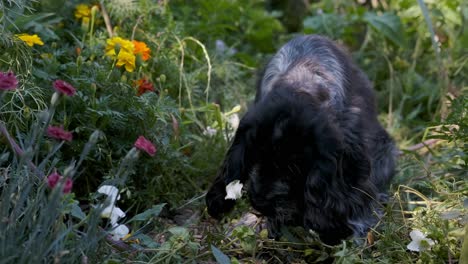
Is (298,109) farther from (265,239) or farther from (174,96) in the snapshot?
(174,96)

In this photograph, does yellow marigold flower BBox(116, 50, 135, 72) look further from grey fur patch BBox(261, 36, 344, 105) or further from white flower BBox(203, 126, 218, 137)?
white flower BBox(203, 126, 218, 137)

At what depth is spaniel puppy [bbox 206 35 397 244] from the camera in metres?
3.70

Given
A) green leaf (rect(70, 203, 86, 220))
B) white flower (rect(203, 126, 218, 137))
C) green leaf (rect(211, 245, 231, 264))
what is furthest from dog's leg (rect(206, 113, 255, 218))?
white flower (rect(203, 126, 218, 137))

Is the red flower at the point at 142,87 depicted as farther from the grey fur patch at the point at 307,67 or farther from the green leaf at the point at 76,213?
the green leaf at the point at 76,213

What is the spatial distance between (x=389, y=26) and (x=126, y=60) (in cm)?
313

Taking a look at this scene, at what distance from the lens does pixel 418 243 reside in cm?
366

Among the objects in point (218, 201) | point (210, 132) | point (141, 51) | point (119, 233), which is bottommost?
point (210, 132)

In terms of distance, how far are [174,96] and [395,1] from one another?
118 inches

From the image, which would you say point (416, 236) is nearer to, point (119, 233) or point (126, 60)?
point (119, 233)

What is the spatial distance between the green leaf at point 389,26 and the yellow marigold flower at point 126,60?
119 inches

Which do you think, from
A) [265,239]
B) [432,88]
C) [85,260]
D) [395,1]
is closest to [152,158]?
[265,239]

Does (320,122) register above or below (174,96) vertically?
above

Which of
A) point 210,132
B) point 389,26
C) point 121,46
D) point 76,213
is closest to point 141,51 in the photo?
point 121,46

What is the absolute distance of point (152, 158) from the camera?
4.56 meters
